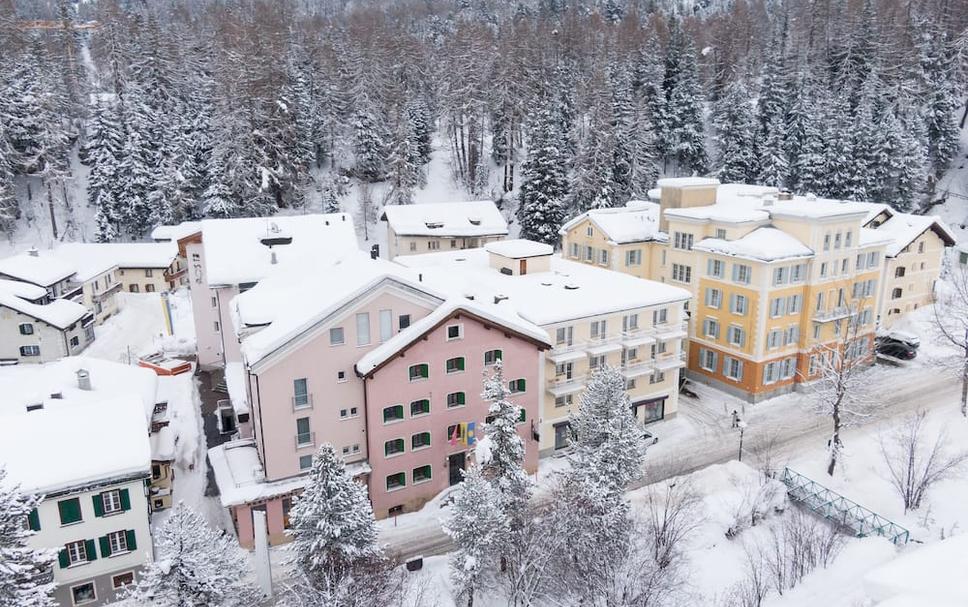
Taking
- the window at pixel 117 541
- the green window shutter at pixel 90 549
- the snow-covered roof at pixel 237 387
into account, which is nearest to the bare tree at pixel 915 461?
the snow-covered roof at pixel 237 387

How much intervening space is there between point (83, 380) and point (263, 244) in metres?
16.6

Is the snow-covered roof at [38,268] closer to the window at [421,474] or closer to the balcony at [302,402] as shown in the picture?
the balcony at [302,402]

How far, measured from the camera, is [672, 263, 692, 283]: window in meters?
47.6

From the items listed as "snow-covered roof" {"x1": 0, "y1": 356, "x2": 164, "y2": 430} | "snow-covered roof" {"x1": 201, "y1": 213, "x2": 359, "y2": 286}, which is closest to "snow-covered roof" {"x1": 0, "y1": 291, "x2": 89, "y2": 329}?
"snow-covered roof" {"x1": 0, "y1": 356, "x2": 164, "y2": 430}

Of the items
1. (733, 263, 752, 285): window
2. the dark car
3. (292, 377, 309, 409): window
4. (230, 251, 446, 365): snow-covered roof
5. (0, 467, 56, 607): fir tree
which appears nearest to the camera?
(0, 467, 56, 607): fir tree

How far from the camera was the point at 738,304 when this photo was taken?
4397cm

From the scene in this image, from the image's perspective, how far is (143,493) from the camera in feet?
89.8

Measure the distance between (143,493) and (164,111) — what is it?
69.8 metres

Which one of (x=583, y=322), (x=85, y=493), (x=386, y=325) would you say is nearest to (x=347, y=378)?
(x=386, y=325)

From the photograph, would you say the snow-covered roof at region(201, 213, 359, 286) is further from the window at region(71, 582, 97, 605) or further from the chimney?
the window at region(71, 582, 97, 605)

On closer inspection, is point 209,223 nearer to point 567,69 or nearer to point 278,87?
point 278,87

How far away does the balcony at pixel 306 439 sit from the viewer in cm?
3112

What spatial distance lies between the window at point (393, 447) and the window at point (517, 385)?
20.4 feet

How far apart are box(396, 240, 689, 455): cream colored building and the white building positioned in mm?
17160
